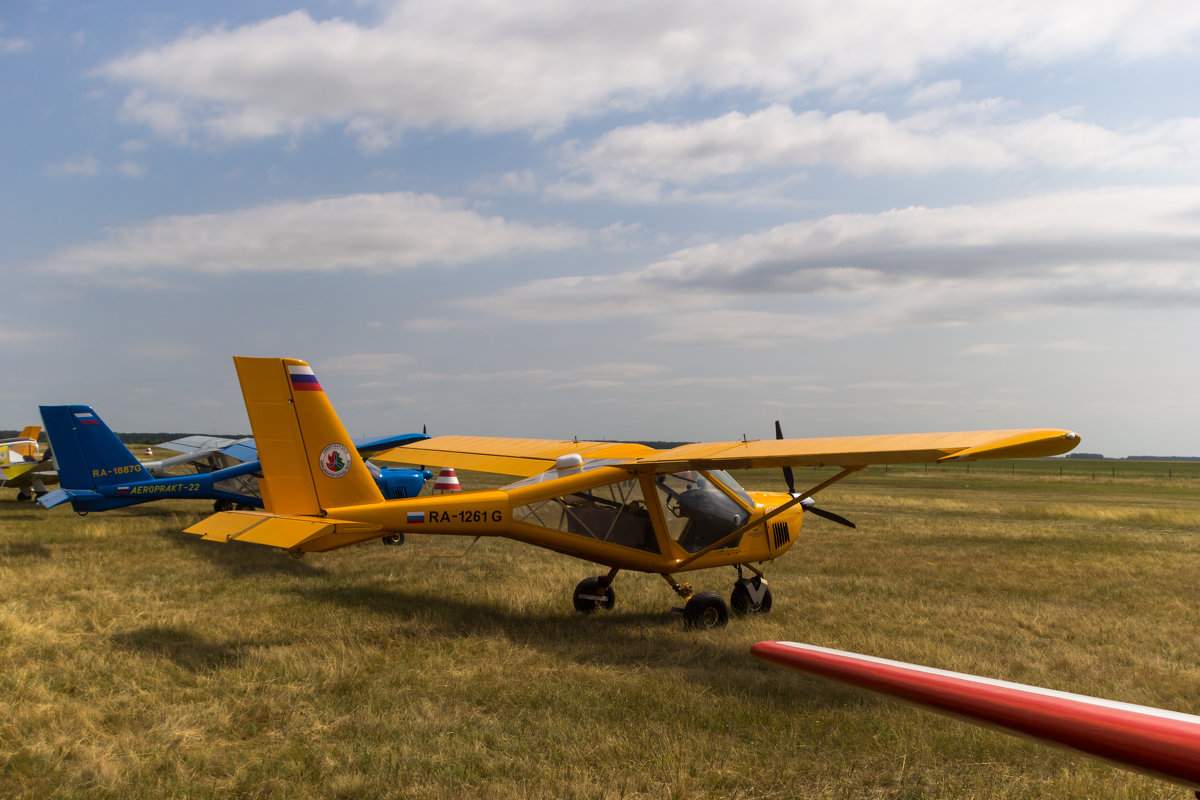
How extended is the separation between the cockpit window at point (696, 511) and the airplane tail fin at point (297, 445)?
346cm

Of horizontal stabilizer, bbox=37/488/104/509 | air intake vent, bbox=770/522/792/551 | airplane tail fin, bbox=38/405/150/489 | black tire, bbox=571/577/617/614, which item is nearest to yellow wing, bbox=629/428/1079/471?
air intake vent, bbox=770/522/792/551

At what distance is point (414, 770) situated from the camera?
4.64 m

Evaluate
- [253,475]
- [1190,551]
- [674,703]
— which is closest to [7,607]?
[674,703]

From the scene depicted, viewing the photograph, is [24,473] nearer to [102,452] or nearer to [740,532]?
[102,452]

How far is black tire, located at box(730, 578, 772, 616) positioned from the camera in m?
9.14

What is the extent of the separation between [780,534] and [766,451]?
2.03 meters

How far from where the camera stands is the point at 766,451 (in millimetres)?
8117

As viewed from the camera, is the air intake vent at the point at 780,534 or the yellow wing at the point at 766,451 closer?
the yellow wing at the point at 766,451

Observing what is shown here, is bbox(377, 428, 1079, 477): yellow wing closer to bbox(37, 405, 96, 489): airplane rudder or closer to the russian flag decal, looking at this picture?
the russian flag decal

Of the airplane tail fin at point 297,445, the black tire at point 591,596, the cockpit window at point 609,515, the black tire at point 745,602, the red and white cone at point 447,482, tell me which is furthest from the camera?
the red and white cone at point 447,482

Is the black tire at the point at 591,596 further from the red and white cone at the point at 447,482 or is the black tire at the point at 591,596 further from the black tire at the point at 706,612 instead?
the red and white cone at the point at 447,482

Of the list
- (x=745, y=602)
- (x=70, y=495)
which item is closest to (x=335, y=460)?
(x=745, y=602)

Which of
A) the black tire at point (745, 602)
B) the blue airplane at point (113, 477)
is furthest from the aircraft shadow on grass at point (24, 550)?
the black tire at point (745, 602)

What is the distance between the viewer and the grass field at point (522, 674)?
4586mm
